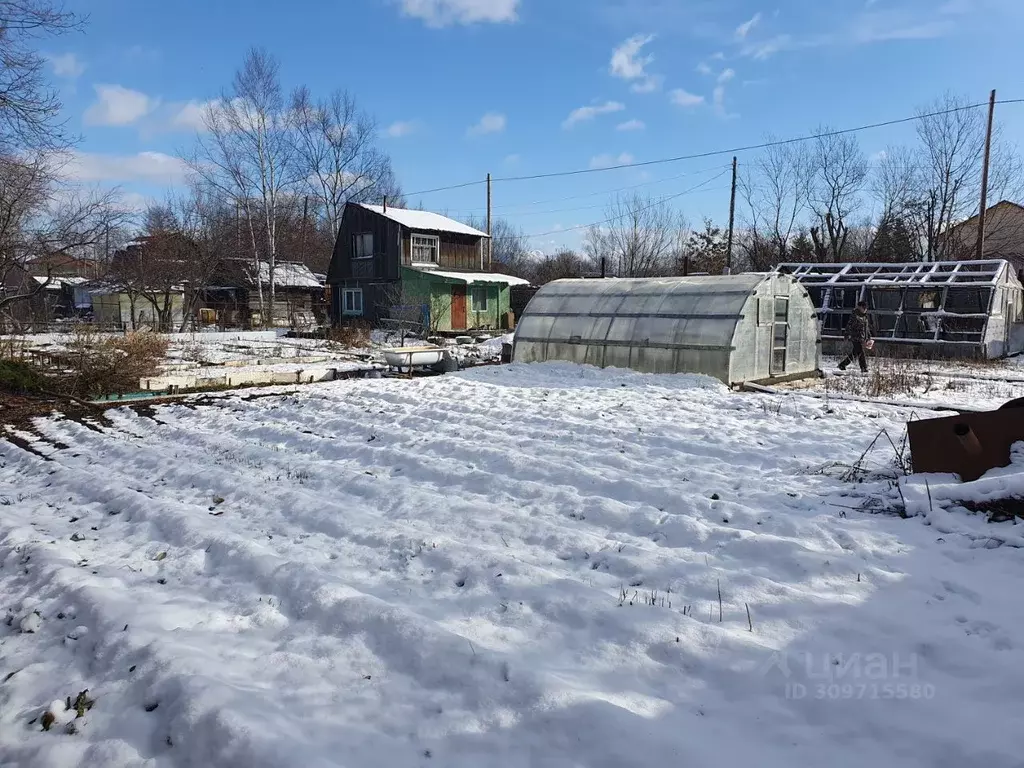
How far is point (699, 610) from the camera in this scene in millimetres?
3678

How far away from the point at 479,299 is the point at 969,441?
28333 mm

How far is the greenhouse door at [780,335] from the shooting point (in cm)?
Answer: 1386

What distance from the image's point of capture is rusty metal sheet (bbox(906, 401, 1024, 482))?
207 inches

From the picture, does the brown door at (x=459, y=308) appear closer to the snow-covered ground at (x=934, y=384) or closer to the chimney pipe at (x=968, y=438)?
the snow-covered ground at (x=934, y=384)

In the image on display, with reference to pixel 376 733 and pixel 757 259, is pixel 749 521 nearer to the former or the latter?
pixel 376 733

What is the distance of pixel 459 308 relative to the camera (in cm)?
3194

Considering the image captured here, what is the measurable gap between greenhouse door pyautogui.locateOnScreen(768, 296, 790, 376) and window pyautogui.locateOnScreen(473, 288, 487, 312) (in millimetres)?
20158

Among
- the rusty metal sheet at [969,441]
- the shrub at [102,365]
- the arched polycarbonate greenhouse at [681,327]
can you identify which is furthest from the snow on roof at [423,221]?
the rusty metal sheet at [969,441]

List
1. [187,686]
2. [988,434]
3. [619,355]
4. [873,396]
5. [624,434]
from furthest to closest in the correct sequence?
1. [619,355]
2. [873,396]
3. [624,434]
4. [988,434]
5. [187,686]

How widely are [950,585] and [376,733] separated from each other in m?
3.44

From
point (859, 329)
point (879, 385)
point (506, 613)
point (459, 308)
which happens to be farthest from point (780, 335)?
point (459, 308)

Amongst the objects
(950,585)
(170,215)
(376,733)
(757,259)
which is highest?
(170,215)

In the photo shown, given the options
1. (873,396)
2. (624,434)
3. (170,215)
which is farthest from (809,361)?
(170,215)

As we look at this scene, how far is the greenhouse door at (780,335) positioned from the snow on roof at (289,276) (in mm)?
30614
